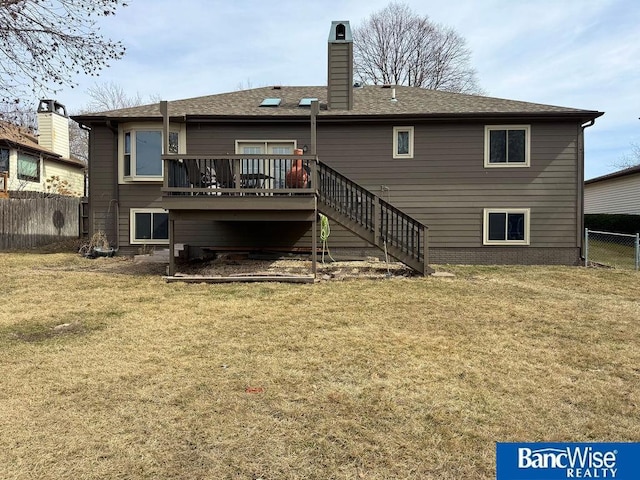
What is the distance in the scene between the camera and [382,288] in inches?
291

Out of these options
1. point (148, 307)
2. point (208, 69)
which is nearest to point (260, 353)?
point (148, 307)

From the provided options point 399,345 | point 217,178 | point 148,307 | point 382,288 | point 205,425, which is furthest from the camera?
point 217,178

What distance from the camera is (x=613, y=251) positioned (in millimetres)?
14367

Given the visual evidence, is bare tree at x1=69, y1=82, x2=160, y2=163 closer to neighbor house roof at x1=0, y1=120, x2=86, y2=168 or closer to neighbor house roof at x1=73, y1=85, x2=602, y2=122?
neighbor house roof at x1=0, y1=120, x2=86, y2=168

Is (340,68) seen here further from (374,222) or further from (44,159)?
(44,159)

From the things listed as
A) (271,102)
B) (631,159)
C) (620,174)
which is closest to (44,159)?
(271,102)

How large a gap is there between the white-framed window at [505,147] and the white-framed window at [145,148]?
802 centimetres

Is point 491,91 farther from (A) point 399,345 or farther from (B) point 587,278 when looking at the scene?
(A) point 399,345

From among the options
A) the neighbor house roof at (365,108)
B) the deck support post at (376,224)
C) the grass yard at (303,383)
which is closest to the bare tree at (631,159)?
the neighbor house roof at (365,108)

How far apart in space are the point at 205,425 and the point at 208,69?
21.9 metres

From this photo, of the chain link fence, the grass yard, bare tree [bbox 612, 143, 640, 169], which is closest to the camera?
the grass yard

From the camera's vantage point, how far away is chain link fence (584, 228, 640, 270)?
10.4 m

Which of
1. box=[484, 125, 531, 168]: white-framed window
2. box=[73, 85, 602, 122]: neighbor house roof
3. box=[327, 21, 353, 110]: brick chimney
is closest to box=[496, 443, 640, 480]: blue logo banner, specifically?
box=[73, 85, 602, 122]: neighbor house roof

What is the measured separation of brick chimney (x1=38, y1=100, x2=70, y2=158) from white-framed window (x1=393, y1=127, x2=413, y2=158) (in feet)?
62.4
